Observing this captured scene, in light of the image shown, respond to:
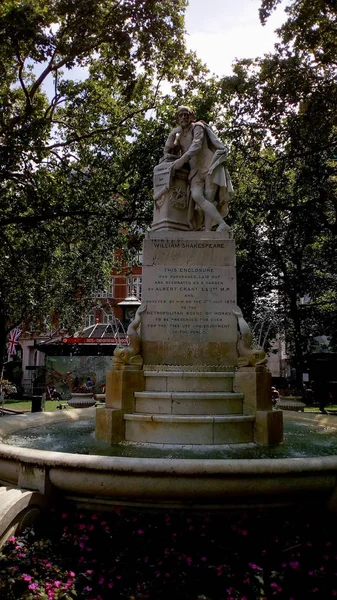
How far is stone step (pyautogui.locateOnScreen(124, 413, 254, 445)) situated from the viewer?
19.7 feet

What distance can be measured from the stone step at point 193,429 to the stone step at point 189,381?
1.93ft

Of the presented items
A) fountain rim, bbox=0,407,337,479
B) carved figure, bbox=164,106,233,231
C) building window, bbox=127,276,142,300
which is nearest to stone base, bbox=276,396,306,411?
carved figure, bbox=164,106,233,231

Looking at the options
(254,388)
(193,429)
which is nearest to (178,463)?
(193,429)

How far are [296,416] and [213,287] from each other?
3845 millimetres

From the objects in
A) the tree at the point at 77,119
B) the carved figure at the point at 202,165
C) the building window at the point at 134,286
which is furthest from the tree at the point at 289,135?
the building window at the point at 134,286

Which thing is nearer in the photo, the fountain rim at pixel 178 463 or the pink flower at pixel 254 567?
the pink flower at pixel 254 567

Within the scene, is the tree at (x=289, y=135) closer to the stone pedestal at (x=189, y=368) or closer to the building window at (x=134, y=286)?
the stone pedestal at (x=189, y=368)

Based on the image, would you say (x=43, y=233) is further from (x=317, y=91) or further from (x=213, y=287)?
(x=213, y=287)

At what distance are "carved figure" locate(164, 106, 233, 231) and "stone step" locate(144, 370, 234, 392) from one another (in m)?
2.49

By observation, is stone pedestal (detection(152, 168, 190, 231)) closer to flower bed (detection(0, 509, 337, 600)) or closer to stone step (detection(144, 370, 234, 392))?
stone step (detection(144, 370, 234, 392))

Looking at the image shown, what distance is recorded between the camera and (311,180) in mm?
17969

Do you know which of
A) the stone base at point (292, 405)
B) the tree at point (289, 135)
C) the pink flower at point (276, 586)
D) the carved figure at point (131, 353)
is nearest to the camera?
the pink flower at point (276, 586)

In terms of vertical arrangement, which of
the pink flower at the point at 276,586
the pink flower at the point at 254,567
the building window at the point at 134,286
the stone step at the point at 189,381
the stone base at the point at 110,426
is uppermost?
the building window at the point at 134,286

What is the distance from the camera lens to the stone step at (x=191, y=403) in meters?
6.32
